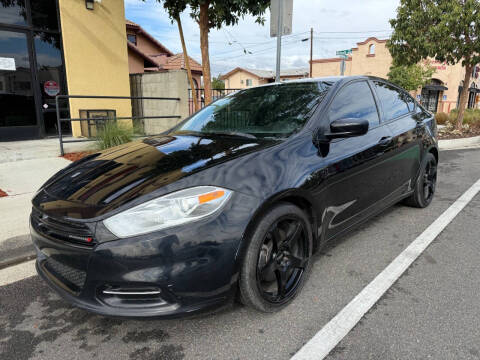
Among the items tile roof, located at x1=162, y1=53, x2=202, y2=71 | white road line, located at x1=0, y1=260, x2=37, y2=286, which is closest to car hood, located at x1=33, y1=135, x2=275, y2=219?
white road line, located at x1=0, y1=260, x2=37, y2=286

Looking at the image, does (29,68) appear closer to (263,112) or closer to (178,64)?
(263,112)

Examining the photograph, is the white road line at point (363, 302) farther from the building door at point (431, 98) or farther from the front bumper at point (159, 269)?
the building door at point (431, 98)

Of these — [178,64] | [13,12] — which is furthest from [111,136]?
[178,64]

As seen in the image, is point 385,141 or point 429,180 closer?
point 385,141

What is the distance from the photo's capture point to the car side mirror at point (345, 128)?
2524 mm

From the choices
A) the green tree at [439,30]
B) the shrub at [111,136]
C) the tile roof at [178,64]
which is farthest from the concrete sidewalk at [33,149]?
the tile roof at [178,64]

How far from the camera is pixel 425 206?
4.42 m

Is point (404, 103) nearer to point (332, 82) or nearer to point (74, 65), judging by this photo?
point (332, 82)

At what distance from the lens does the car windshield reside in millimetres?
2717

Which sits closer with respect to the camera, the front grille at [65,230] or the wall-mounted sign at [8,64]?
the front grille at [65,230]

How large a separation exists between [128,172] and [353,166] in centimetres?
173

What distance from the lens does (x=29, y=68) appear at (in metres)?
7.94

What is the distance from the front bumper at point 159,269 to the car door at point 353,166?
0.95 metres

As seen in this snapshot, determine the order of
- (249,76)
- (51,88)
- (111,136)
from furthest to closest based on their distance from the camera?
(249,76) < (51,88) < (111,136)
